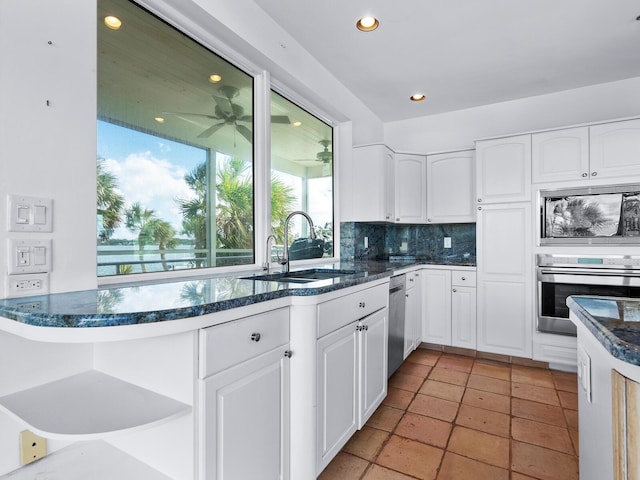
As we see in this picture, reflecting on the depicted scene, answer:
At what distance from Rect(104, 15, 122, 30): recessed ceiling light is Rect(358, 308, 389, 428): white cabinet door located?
6.23 feet

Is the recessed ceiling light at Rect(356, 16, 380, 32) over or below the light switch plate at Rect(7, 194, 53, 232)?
over

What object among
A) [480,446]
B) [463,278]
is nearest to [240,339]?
[480,446]

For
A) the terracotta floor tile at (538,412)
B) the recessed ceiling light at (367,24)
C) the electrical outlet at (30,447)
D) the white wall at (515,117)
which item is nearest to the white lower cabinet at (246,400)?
the electrical outlet at (30,447)

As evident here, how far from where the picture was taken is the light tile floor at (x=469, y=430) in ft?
5.78

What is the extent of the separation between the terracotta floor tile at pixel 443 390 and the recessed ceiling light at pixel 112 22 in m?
2.94

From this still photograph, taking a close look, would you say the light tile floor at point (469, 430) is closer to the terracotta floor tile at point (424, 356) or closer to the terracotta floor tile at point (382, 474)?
the terracotta floor tile at point (382, 474)

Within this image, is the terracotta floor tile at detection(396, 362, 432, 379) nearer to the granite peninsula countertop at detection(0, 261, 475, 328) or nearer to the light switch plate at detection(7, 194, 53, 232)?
the granite peninsula countertop at detection(0, 261, 475, 328)

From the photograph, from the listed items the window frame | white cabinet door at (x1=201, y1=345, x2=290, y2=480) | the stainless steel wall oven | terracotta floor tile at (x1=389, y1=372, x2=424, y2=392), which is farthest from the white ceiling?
terracotta floor tile at (x1=389, y1=372, x2=424, y2=392)

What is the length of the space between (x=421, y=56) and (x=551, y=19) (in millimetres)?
862

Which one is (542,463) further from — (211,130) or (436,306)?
(211,130)

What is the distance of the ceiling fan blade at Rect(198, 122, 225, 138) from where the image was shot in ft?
6.49

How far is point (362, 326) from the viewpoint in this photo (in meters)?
1.94

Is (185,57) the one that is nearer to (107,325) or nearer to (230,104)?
(230,104)

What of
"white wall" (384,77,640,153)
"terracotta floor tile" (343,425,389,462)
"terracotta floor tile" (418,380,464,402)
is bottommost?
"terracotta floor tile" (343,425,389,462)
